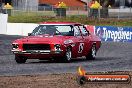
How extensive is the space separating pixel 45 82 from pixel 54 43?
614cm

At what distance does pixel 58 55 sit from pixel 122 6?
72856 mm

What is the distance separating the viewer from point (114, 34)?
38.4 metres

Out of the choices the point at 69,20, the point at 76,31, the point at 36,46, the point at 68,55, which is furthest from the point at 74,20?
the point at 36,46

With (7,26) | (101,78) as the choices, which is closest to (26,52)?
(101,78)

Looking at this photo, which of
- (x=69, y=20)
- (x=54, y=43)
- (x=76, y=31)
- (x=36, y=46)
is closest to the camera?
(x=54, y=43)

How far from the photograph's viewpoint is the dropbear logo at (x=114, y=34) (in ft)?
123

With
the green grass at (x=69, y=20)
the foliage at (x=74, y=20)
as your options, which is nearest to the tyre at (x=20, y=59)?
the green grass at (x=69, y=20)

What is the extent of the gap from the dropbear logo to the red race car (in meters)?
16.2

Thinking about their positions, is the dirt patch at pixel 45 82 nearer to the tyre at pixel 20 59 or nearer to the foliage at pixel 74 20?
the tyre at pixel 20 59

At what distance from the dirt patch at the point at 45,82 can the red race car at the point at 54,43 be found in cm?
438

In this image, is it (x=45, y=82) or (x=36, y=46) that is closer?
(x=45, y=82)

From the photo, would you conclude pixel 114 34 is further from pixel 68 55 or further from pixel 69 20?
pixel 68 55

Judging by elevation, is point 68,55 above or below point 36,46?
below

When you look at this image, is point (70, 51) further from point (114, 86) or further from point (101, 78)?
point (101, 78)
